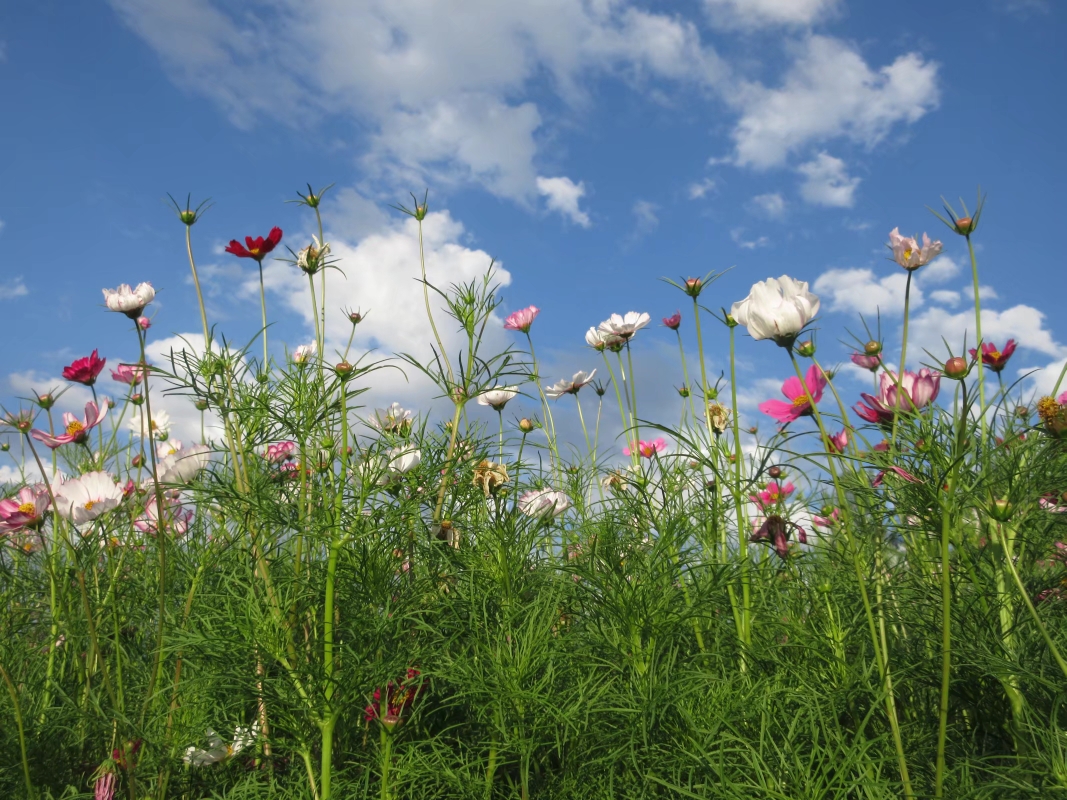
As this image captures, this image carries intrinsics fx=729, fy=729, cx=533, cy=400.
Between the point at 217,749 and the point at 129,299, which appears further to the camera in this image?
the point at 129,299

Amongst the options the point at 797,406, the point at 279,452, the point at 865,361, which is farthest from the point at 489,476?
the point at 865,361

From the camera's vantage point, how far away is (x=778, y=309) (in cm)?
101

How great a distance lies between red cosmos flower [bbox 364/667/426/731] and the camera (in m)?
1.06

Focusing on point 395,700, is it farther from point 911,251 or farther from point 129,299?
point 911,251

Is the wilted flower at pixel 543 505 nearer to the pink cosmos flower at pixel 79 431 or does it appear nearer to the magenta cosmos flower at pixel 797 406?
the magenta cosmos flower at pixel 797 406

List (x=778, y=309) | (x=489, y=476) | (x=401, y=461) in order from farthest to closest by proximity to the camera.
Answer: (x=489, y=476) < (x=401, y=461) < (x=778, y=309)

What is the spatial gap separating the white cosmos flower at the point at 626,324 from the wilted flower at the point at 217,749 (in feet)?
4.60

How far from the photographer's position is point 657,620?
47.4 inches

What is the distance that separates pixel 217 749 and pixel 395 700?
47 cm

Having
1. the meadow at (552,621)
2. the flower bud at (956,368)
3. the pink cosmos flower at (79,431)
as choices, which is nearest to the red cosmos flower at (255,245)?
the meadow at (552,621)

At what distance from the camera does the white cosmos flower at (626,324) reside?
2.22 m

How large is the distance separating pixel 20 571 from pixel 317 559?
1258mm

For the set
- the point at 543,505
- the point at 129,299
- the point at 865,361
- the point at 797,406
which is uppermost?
the point at 129,299

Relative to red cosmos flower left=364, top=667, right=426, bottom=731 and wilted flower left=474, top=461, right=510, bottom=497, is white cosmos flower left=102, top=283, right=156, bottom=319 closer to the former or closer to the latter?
wilted flower left=474, top=461, right=510, bottom=497
